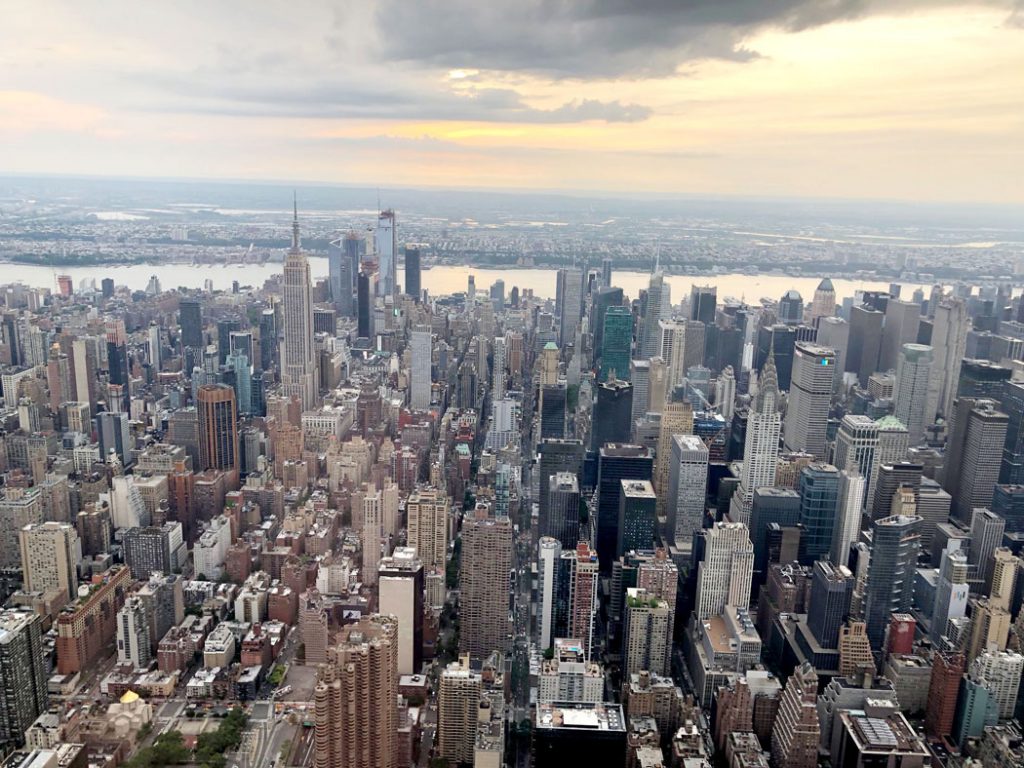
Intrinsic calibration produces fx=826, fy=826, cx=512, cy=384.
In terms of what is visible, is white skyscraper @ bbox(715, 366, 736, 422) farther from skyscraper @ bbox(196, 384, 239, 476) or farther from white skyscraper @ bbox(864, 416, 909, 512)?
skyscraper @ bbox(196, 384, 239, 476)

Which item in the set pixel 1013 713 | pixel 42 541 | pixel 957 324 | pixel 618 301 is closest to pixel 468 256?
pixel 618 301

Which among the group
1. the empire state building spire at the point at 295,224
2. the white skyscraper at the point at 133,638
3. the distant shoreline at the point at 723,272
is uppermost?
the empire state building spire at the point at 295,224

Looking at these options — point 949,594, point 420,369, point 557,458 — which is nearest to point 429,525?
point 557,458

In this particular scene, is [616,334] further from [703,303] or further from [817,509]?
[817,509]

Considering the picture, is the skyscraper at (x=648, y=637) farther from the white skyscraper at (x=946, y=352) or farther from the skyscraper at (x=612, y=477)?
the white skyscraper at (x=946, y=352)

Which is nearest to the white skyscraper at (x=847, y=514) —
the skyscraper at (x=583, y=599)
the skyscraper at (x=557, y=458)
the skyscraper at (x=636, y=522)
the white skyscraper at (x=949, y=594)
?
the white skyscraper at (x=949, y=594)

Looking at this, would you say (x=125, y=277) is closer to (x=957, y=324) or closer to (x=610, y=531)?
(x=610, y=531)

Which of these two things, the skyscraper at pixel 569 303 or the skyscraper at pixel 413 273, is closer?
the skyscraper at pixel 569 303
